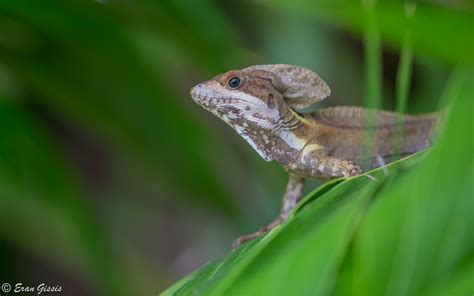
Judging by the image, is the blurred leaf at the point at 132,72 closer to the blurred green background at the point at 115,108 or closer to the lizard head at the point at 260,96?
the blurred green background at the point at 115,108

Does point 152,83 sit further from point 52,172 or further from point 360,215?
point 360,215

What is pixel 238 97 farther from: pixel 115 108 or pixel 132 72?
pixel 115 108

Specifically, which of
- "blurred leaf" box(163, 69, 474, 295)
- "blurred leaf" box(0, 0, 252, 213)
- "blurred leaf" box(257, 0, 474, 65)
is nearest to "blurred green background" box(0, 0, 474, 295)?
"blurred leaf" box(0, 0, 252, 213)

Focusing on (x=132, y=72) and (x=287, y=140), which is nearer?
(x=287, y=140)

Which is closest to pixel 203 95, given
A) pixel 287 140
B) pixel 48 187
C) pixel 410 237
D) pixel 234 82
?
pixel 234 82

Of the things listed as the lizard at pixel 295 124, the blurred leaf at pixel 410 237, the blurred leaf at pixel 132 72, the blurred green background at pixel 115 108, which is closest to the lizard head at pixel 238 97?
the lizard at pixel 295 124

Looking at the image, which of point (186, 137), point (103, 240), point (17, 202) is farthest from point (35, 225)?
point (186, 137)

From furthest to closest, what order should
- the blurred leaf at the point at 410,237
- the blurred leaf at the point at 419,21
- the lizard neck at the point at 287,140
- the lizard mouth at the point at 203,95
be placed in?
1. the lizard neck at the point at 287,140
2. the lizard mouth at the point at 203,95
3. the blurred leaf at the point at 419,21
4. the blurred leaf at the point at 410,237

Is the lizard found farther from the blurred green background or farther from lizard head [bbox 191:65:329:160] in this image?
the blurred green background

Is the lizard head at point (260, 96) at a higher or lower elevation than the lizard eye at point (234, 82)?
lower
